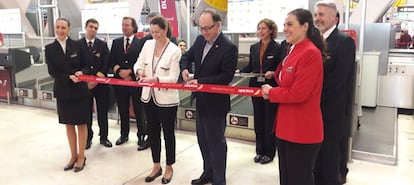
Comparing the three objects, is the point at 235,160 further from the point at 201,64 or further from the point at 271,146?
the point at 201,64

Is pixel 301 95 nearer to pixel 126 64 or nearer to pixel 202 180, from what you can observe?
pixel 202 180

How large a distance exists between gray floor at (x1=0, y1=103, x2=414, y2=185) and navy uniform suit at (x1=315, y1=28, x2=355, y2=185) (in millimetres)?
784

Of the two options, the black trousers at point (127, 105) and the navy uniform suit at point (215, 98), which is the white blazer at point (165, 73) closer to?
the navy uniform suit at point (215, 98)

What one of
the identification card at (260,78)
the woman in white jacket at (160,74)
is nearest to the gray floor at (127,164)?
the woman in white jacket at (160,74)

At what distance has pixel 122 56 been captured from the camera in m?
4.15

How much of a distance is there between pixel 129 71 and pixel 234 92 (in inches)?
70.8

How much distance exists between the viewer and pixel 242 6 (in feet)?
14.5

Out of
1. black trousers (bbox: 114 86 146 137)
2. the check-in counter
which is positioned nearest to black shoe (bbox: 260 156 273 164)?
black trousers (bbox: 114 86 146 137)

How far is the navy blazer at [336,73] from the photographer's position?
253 centimetres

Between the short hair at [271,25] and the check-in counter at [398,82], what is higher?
the short hair at [271,25]

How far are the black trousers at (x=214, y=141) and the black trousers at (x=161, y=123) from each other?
0.82 feet

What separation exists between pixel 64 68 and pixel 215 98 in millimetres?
1557

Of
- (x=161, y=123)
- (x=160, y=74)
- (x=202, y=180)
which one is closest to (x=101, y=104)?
(x=161, y=123)

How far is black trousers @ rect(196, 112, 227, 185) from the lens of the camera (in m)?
2.80
